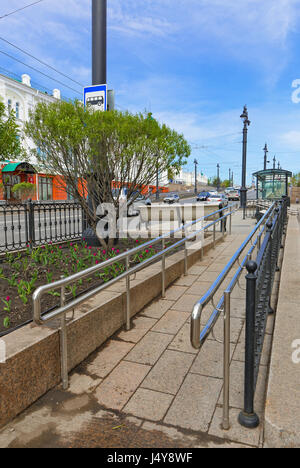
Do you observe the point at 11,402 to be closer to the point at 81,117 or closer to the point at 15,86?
the point at 81,117

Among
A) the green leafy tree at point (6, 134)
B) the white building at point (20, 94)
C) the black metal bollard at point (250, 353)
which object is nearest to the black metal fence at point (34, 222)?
the green leafy tree at point (6, 134)

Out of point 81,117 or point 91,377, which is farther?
point 81,117

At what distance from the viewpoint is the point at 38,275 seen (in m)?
4.53

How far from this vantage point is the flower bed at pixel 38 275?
11.1 ft

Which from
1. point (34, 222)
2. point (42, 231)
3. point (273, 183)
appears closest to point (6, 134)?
point (34, 222)

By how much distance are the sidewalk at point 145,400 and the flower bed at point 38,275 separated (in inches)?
31.5

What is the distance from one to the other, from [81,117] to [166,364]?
392 cm

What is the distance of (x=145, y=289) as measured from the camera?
14.2 feet

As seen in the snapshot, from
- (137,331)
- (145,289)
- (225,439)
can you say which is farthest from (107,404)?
(145,289)

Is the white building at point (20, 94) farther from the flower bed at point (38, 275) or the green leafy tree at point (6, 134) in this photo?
the flower bed at point (38, 275)

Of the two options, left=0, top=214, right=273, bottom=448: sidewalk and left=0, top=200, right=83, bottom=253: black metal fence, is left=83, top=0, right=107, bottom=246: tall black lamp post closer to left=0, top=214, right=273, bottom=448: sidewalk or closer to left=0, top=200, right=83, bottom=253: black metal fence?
left=0, top=200, right=83, bottom=253: black metal fence

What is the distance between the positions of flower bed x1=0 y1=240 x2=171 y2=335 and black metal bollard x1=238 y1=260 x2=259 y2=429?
204cm

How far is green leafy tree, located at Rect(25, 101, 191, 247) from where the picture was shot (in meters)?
5.17

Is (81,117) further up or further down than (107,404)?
further up
